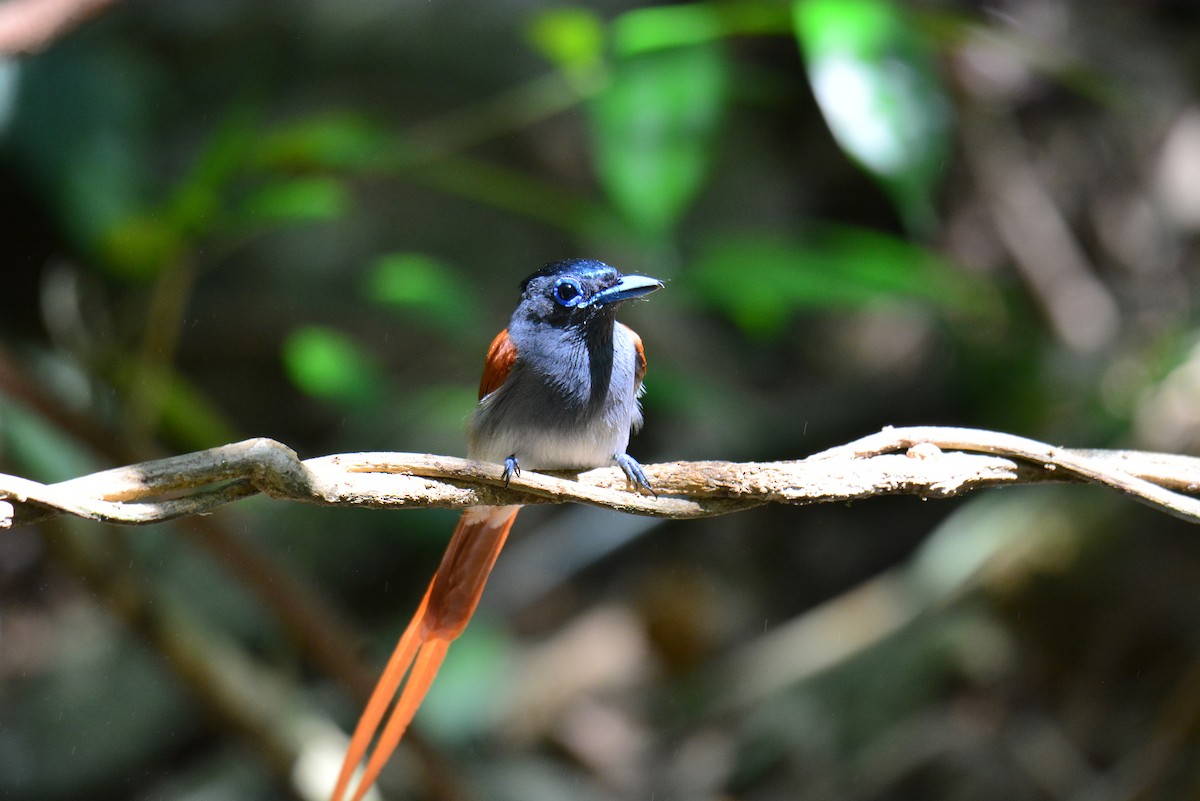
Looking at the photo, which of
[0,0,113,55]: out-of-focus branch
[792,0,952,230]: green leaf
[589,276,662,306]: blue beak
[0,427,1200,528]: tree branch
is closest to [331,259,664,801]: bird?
[589,276,662,306]: blue beak

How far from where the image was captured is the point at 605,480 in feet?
5.57

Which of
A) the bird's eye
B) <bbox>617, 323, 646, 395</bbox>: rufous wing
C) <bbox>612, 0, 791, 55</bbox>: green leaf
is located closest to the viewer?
the bird's eye

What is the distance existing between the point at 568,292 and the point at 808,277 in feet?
3.98

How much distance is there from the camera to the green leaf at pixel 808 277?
Result: 11.0ft

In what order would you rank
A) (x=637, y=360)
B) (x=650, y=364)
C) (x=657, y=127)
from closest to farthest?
→ (x=637, y=360)
(x=657, y=127)
(x=650, y=364)

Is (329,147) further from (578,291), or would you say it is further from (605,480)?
(605,480)

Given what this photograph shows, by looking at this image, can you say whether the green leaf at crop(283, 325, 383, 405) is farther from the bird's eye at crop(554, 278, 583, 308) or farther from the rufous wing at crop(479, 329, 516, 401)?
the bird's eye at crop(554, 278, 583, 308)

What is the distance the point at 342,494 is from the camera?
1.42 m

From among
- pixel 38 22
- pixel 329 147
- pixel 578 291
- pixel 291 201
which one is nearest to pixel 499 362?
pixel 578 291

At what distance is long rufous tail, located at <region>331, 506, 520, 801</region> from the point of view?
77.2 inches

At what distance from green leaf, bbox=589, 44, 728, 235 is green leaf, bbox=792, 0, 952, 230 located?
0.35m

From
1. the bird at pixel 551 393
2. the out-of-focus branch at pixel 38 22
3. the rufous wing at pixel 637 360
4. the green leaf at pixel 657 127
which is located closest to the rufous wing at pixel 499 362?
the bird at pixel 551 393

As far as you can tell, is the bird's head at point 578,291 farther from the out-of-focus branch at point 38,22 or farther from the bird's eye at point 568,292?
the out-of-focus branch at point 38,22

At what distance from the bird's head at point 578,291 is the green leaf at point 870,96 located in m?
0.77
